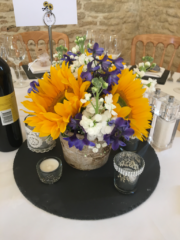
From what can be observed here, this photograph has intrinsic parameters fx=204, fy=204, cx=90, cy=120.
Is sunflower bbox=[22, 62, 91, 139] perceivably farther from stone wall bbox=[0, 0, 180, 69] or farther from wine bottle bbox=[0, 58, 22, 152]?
stone wall bbox=[0, 0, 180, 69]

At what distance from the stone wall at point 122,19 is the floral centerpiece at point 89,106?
203 cm

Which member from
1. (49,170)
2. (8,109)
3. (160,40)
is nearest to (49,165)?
(49,170)

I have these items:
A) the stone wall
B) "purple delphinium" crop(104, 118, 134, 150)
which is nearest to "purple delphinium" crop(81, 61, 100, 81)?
"purple delphinium" crop(104, 118, 134, 150)

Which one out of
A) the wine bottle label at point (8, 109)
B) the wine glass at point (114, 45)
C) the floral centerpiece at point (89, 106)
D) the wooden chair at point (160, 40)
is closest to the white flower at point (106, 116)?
the floral centerpiece at point (89, 106)

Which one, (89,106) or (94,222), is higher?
(89,106)

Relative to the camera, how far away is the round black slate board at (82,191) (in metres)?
0.54

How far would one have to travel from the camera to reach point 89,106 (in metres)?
0.47

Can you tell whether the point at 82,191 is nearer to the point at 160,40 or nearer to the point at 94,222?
the point at 94,222

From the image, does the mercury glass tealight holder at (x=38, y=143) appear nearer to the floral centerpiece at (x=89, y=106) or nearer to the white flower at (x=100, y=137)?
the floral centerpiece at (x=89, y=106)

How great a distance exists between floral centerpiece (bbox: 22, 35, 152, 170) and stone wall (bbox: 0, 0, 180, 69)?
203 cm

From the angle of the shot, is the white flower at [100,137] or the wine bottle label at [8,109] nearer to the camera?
the white flower at [100,137]

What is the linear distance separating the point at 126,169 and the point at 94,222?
164 millimetres

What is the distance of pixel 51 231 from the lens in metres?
0.50

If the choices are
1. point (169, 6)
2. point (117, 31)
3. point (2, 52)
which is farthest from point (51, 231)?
point (117, 31)
